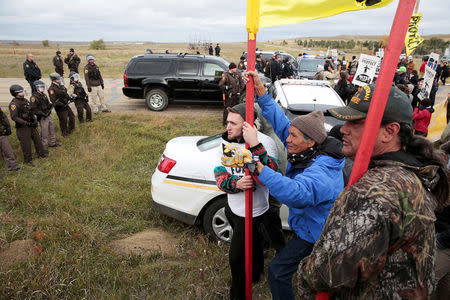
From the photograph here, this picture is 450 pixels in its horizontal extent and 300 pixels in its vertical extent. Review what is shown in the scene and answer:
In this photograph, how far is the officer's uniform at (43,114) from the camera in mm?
6922

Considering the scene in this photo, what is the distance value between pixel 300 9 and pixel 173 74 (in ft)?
31.0

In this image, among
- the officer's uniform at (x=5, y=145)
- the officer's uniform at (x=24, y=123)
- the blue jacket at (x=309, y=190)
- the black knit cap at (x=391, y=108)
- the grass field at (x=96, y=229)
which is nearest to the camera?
the black knit cap at (x=391, y=108)

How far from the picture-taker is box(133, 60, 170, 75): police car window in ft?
35.0

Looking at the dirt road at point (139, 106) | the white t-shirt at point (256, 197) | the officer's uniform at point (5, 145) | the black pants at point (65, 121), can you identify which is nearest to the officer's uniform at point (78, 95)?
the black pants at point (65, 121)

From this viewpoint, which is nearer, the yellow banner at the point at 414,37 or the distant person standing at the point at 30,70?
the yellow banner at the point at 414,37

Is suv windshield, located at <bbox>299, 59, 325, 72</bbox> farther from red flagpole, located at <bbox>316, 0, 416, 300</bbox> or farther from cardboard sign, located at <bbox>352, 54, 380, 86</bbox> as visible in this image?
red flagpole, located at <bbox>316, 0, 416, 300</bbox>

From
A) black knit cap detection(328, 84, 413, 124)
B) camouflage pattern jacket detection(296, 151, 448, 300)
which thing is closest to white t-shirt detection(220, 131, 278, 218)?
black knit cap detection(328, 84, 413, 124)

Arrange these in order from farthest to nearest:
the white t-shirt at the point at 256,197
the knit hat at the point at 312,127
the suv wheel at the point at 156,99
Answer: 1. the suv wheel at the point at 156,99
2. the white t-shirt at the point at 256,197
3. the knit hat at the point at 312,127

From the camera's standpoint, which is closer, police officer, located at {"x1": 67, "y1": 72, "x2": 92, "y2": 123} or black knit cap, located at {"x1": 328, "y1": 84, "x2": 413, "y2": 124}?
black knit cap, located at {"x1": 328, "y1": 84, "x2": 413, "y2": 124}

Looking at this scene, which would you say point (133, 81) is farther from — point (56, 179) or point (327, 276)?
point (327, 276)

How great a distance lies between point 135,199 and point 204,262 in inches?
80.4

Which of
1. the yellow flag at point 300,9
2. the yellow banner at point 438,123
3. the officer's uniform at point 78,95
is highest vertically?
the yellow flag at point 300,9

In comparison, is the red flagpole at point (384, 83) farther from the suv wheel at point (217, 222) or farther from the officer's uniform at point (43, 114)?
the officer's uniform at point (43, 114)

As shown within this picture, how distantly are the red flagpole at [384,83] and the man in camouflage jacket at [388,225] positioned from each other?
66 millimetres
